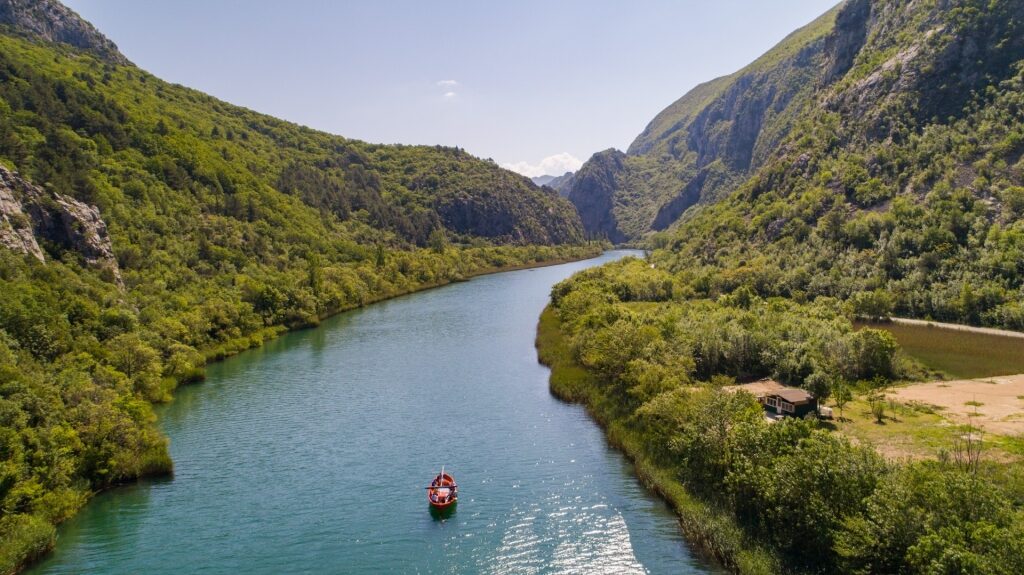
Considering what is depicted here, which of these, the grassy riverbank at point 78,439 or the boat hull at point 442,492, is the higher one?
the grassy riverbank at point 78,439

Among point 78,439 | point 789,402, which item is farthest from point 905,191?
point 78,439

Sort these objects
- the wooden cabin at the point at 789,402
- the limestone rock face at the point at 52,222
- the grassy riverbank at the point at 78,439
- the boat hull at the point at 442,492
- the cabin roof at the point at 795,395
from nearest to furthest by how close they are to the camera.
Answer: the grassy riverbank at the point at 78,439
the boat hull at the point at 442,492
the wooden cabin at the point at 789,402
the cabin roof at the point at 795,395
the limestone rock face at the point at 52,222

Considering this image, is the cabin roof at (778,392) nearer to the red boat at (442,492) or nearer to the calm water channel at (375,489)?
the calm water channel at (375,489)

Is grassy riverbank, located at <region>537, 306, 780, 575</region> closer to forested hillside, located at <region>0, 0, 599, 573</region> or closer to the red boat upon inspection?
the red boat

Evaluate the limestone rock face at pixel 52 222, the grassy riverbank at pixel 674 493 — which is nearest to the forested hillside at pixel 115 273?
the limestone rock face at pixel 52 222

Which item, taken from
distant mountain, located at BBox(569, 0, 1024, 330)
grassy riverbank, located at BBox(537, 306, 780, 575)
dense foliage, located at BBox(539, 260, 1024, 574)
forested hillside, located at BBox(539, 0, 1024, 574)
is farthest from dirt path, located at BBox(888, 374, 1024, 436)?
distant mountain, located at BBox(569, 0, 1024, 330)

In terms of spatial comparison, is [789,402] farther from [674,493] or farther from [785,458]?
[785,458]

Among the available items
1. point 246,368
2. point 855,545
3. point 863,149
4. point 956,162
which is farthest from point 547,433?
→ point 863,149
